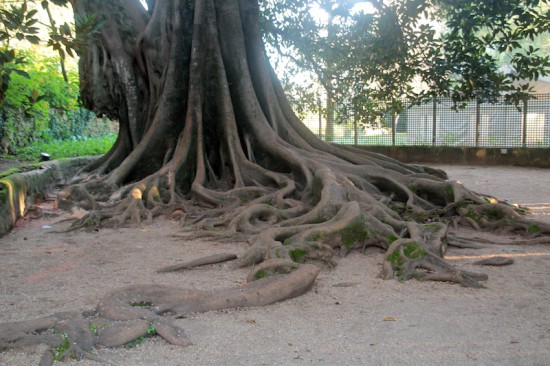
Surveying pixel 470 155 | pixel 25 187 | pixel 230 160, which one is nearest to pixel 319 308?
pixel 230 160

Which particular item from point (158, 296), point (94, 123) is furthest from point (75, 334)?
point (94, 123)

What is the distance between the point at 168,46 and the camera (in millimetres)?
9250

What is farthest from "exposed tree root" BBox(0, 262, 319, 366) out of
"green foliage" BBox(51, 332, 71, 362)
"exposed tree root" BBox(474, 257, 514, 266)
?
"exposed tree root" BBox(474, 257, 514, 266)

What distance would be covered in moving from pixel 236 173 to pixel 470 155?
461 inches

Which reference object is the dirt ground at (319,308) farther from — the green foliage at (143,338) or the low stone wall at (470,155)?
the low stone wall at (470,155)

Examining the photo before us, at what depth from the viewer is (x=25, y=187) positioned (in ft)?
25.7

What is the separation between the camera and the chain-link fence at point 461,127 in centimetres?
1697

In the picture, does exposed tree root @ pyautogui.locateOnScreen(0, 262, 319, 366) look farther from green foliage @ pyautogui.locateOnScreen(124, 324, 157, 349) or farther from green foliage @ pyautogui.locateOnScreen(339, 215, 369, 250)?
green foliage @ pyautogui.locateOnScreen(339, 215, 369, 250)

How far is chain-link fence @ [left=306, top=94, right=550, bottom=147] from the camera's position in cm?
1697

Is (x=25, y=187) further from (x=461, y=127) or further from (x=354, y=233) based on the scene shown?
(x=461, y=127)

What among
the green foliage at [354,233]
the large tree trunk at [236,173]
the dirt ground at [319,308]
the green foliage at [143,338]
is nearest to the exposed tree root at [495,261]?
the dirt ground at [319,308]

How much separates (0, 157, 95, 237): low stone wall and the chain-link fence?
9.17m

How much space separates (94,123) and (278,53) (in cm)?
1284

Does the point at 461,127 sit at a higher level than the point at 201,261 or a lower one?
higher
